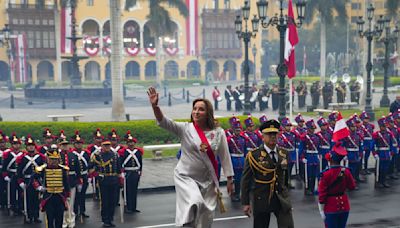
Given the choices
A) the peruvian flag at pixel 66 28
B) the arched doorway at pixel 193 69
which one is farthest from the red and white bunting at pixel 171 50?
the peruvian flag at pixel 66 28

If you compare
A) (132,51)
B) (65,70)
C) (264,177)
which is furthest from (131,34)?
(264,177)

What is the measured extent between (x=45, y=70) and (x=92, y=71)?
6.04 meters

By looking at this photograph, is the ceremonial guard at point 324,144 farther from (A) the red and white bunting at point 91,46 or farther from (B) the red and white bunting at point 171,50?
(B) the red and white bunting at point 171,50

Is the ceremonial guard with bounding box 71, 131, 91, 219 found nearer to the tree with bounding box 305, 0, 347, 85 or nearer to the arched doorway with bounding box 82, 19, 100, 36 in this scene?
the tree with bounding box 305, 0, 347, 85

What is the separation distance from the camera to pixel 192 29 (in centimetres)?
8156

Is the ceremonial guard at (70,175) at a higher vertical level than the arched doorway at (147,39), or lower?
lower

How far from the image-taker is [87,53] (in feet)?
246

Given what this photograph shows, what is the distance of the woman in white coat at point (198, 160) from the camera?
590 centimetres

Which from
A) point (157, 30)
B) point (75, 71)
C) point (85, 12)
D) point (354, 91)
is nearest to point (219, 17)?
point (85, 12)

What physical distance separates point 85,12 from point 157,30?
24.6 meters

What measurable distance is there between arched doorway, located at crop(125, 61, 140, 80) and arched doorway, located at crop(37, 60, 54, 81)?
9.77 meters

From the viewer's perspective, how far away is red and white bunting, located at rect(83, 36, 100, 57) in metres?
74.7

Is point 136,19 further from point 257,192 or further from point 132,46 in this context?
point 257,192

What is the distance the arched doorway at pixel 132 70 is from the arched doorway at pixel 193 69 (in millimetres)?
6861
